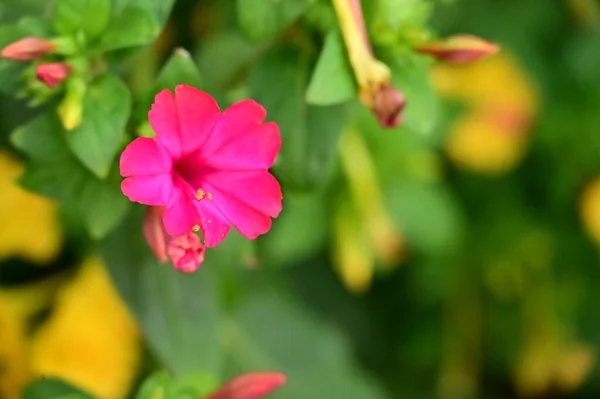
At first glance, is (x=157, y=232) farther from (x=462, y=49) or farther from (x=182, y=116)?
(x=462, y=49)

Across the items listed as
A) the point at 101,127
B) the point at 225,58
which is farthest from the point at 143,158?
the point at 225,58

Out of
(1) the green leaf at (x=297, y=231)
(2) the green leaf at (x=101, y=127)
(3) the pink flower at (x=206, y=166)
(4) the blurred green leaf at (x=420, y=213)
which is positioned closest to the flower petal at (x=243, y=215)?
(3) the pink flower at (x=206, y=166)

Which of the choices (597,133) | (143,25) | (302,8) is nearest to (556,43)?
(597,133)

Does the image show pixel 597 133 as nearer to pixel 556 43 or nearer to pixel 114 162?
pixel 556 43

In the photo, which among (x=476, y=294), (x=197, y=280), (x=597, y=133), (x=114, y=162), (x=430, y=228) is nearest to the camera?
(x=114, y=162)

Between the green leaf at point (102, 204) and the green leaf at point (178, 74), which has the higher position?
the green leaf at point (178, 74)

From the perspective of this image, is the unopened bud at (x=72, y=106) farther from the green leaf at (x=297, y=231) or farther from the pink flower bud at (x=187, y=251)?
the green leaf at (x=297, y=231)
